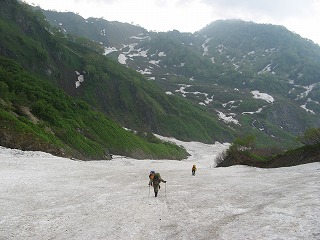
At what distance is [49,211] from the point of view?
62.3ft

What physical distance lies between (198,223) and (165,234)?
7.59 feet

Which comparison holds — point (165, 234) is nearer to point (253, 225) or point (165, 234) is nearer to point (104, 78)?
point (253, 225)

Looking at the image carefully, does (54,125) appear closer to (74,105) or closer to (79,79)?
(74,105)

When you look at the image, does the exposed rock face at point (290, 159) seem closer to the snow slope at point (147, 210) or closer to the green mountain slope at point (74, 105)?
the snow slope at point (147, 210)

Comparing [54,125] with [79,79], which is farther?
[79,79]

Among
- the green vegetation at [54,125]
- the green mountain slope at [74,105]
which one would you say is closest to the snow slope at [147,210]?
the green vegetation at [54,125]

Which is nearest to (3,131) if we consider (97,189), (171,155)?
(97,189)

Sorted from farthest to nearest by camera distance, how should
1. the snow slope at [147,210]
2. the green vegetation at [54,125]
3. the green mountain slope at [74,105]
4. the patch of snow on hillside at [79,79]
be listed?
1. the patch of snow on hillside at [79,79]
2. the green mountain slope at [74,105]
3. the green vegetation at [54,125]
4. the snow slope at [147,210]

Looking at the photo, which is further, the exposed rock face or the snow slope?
the exposed rock face

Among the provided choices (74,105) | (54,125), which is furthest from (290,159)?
(74,105)

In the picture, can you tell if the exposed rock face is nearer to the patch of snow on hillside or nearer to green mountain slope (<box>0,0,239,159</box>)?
green mountain slope (<box>0,0,239,159</box>)

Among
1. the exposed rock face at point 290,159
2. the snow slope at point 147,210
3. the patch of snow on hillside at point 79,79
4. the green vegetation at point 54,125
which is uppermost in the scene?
the patch of snow on hillside at point 79,79

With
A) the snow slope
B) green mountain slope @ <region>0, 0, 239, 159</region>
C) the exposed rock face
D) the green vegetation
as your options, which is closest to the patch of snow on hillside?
green mountain slope @ <region>0, 0, 239, 159</region>

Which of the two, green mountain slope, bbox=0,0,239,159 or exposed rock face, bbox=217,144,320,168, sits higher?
green mountain slope, bbox=0,0,239,159
